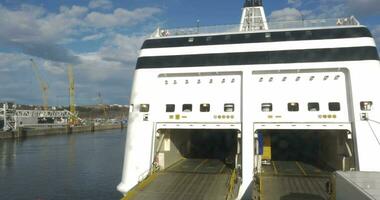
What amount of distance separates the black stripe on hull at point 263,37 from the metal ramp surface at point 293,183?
4993 mm

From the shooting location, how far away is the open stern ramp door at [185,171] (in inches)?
445

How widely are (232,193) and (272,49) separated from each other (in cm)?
543

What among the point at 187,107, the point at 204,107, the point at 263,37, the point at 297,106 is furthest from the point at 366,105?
the point at 187,107

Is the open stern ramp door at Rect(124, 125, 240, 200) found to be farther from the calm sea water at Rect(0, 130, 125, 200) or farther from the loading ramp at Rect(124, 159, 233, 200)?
the calm sea water at Rect(0, 130, 125, 200)

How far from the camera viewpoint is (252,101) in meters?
12.9

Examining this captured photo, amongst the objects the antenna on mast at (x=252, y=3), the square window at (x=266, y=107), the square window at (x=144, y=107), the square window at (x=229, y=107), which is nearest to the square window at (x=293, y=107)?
the square window at (x=266, y=107)

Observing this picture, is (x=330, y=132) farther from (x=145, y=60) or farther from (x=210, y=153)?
(x=145, y=60)

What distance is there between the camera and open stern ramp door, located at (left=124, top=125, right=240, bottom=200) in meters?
11.3

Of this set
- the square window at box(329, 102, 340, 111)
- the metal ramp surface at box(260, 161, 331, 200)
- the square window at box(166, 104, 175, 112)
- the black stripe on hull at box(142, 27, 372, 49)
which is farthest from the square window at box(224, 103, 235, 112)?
the square window at box(329, 102, 340, 111)

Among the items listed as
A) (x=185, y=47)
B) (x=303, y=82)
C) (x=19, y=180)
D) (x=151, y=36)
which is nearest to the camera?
(x=303, y=82)

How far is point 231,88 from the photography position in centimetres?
1337

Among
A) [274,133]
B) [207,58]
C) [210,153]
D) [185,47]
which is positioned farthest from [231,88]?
[274,133]

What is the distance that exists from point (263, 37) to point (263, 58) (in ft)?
3.18

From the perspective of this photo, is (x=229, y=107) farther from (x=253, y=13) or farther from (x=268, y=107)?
(x=253, y=13)
